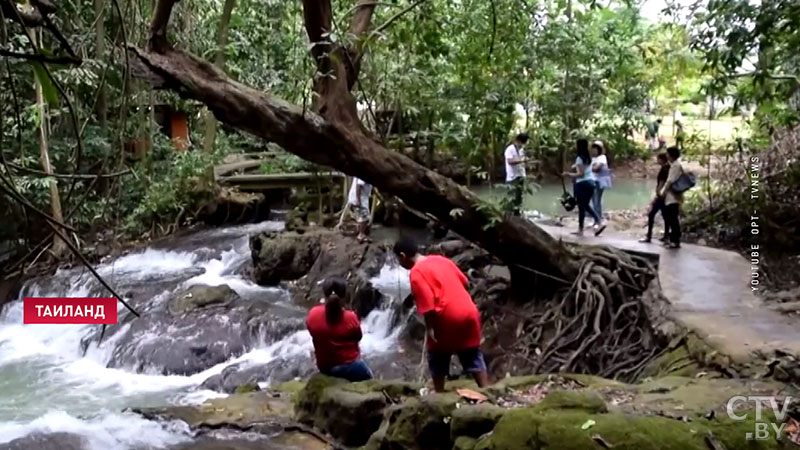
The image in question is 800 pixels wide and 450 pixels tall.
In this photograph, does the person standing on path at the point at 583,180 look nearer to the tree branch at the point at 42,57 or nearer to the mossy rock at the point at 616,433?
the mossy rock at the point at 616,433

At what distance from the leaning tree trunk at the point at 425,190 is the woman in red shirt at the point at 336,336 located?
4.68ft

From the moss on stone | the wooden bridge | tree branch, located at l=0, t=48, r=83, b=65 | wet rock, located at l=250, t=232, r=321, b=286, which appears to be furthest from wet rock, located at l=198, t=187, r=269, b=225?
tree branch, located at l=0, t=48, r=83, b=65

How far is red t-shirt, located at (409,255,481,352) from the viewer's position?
492cm

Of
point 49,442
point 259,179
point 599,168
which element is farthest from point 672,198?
point 259,179

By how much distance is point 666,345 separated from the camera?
6.34 metres

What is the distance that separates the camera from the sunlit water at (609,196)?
16.7 m

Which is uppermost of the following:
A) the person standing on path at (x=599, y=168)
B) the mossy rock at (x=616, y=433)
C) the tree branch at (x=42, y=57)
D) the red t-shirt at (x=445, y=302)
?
the tree branch at (x=42, y=57)

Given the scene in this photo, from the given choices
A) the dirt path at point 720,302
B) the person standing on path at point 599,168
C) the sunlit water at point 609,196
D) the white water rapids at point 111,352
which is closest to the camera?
the dirt path at point 720,302

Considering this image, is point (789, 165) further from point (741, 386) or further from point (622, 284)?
point (741, 386)

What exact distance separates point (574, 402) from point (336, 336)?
2.36m

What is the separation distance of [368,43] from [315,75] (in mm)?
527

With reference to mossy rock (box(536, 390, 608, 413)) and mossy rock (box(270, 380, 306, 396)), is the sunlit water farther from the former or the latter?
mossy rock (box(536, 390, 608, 413))

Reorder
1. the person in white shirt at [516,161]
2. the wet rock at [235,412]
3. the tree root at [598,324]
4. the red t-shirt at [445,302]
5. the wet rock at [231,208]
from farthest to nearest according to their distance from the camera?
the wet rock at [231,208] → the person in white shirt at [516,161] → the tree root at [598,324] → the wet rock at [235,412] → the red t-shirt at [445,302]

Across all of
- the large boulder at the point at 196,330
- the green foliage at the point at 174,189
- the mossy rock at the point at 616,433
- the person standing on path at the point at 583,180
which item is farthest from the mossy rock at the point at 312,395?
the green foliage at the point at 174,189
